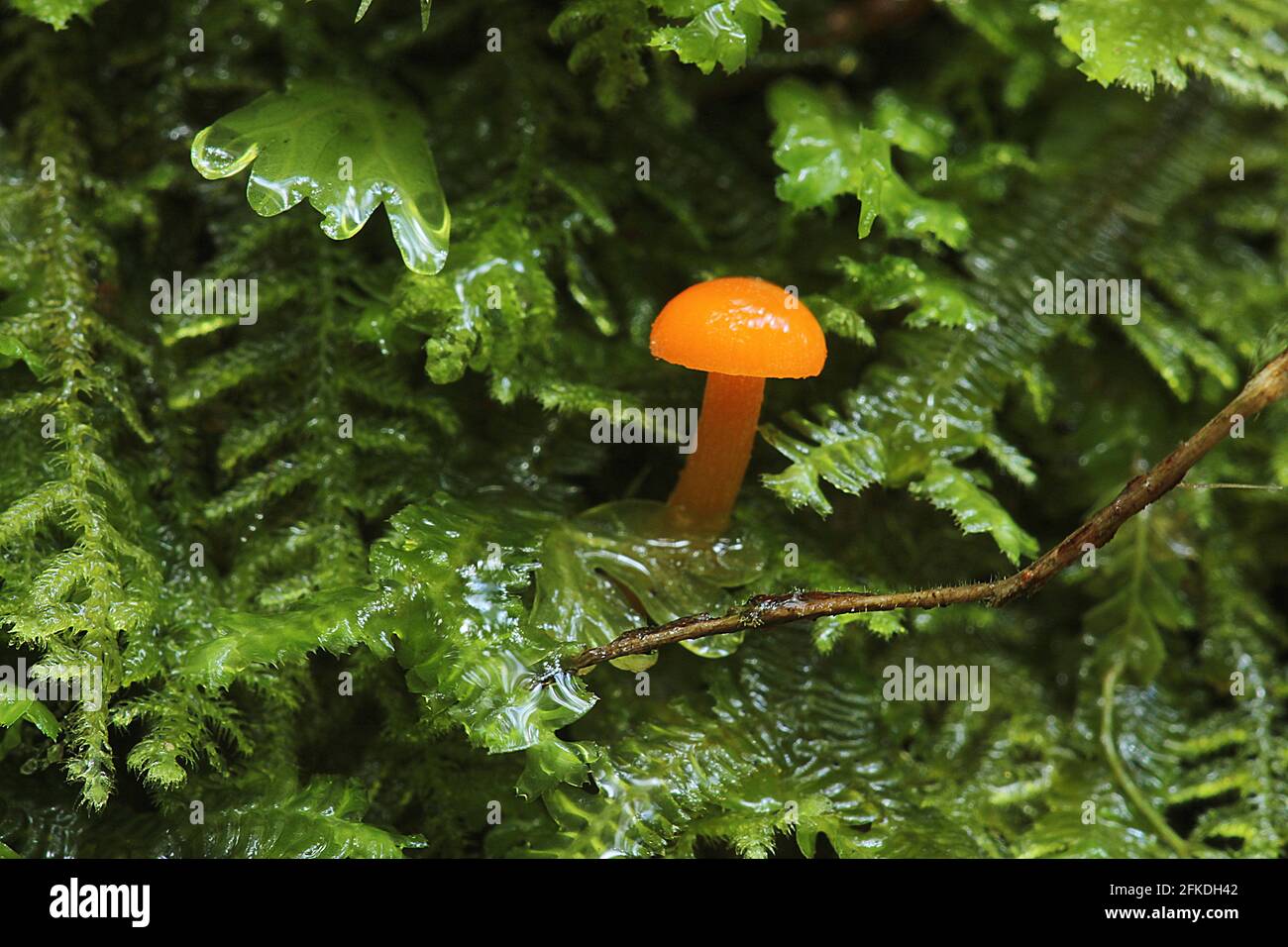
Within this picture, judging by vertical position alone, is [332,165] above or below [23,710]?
above

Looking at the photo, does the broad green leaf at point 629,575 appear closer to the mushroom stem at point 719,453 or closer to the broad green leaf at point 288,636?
the mushroom stem at point 719,453

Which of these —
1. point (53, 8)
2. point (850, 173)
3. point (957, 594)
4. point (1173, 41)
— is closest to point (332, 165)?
point (53, 8)

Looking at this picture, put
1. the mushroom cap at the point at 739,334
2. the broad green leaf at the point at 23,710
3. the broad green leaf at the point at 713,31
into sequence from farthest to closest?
the broad green leaf at the point at 713,31 < the mushroom cap at the point at 739,334 < the broad green leaf at the point at 23,710

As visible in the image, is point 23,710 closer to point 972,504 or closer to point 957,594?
point 957,594

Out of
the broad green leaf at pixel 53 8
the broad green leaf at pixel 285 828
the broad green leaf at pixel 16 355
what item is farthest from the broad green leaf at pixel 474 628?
the broad green leaf at pixel 53 8

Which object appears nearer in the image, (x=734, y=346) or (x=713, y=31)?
(x=734, y=346)
